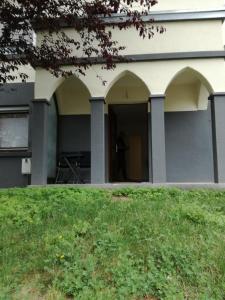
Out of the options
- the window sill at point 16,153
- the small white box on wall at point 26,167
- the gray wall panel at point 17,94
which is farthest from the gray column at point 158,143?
the gray wall panel at point 17,94

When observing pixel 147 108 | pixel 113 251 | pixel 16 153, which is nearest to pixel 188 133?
pixel 147 108

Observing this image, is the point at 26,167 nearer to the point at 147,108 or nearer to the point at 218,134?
the point at 147,108

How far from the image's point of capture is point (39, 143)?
8.52m

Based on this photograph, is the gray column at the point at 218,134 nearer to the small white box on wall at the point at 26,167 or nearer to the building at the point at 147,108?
the building at the point at 147,108

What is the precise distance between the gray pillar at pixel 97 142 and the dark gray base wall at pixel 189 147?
2557 millimetres

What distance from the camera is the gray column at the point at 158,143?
827 cm

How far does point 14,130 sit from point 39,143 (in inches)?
85.0

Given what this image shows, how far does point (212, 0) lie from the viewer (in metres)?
9.12

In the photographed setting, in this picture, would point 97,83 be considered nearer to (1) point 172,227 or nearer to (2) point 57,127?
(2) point 57,127

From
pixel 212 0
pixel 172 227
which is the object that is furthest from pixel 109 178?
pixel 172 227

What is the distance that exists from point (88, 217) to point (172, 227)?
1165mm

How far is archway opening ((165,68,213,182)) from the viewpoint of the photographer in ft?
33.9

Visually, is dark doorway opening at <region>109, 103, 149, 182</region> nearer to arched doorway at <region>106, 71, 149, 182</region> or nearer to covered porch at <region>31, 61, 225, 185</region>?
arched doorway at <region>106, 71, 149, 182</region>

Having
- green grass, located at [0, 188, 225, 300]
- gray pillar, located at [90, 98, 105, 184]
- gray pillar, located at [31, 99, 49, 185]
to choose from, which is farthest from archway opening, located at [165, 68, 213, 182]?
green grass, located at [0, 188, 225, 300]
